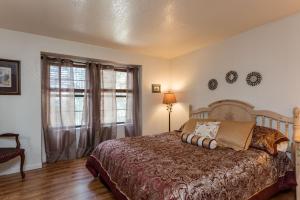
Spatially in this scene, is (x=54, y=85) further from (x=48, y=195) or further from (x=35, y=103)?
(x=48, y=195)

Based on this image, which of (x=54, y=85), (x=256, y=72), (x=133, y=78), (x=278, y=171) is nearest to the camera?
(x=278, y=171)

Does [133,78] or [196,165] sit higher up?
[133,78]

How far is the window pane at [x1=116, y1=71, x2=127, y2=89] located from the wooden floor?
1.90 metres

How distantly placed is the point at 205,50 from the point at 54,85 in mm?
3054

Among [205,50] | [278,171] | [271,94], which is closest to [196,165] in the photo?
[278,171]

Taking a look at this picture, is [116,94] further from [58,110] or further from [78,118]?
[58,110]

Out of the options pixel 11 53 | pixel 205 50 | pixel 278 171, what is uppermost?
pixel 205 50

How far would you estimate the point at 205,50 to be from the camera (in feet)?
12.4

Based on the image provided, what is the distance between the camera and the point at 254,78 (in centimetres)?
293

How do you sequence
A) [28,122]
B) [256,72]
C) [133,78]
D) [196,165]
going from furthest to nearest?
[133,78] < [28,122] < [256,72] < [196,165]

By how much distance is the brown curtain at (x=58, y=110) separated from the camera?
337cm

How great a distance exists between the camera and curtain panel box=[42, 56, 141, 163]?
3434 millimetres

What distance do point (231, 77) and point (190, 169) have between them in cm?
218

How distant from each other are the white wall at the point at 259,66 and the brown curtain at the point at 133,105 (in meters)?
1.32
